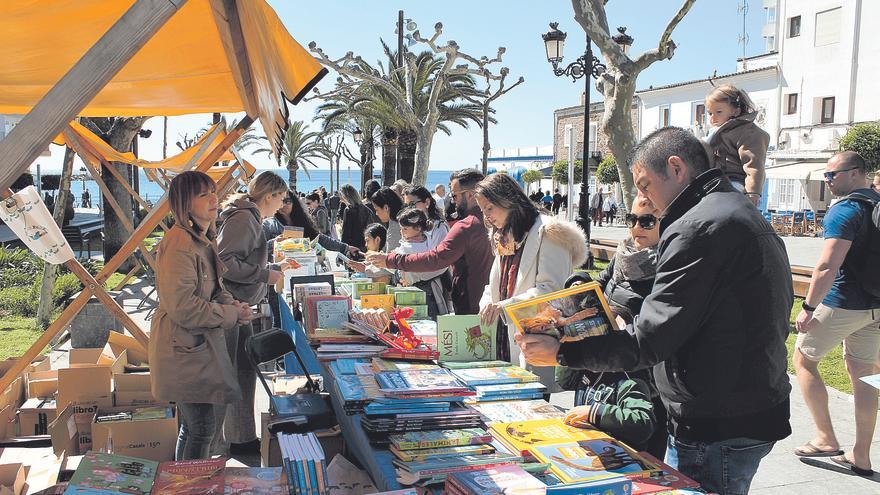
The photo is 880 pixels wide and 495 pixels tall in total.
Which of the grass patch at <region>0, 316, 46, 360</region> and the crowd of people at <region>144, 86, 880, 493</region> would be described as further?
the grass patch at <region>0, 316, 46, 360</region>

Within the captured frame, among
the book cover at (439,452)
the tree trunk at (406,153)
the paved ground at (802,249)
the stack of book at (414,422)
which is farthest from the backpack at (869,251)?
the tree trunk at (406,153)

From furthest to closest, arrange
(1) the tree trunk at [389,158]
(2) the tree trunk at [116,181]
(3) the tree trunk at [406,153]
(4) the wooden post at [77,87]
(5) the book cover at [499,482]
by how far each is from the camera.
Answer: (1) the tree trunk at [389,158] → (3) the tree trunk at [406,153] → (2) the tree trunk at [116,181] → (5) the book cover at [499,482] → (4) the wooden post at [77,87]

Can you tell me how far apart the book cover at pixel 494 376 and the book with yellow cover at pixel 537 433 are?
484mm

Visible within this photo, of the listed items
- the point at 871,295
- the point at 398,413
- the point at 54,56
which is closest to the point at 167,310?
the point at 398,413

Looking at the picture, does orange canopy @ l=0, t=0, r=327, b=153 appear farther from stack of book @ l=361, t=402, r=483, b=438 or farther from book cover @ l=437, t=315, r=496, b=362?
stack of book @ l=361, t=402, r=483, b=438

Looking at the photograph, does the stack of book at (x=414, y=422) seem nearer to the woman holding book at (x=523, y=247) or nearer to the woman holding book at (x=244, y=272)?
the woman holding book at (x=523, y=247)

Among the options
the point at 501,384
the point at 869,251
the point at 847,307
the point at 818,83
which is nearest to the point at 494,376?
the point at 501,384

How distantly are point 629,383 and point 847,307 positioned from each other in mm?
2660

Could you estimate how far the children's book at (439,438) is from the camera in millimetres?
2467

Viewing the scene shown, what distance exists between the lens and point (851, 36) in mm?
33000

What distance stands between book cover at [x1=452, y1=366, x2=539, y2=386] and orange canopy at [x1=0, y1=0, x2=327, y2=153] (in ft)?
5.55

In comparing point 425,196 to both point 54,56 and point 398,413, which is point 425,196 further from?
point 398,413

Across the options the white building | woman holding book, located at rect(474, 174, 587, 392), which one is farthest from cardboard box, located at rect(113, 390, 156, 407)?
the white building

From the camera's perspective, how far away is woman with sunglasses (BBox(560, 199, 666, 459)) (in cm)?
258
